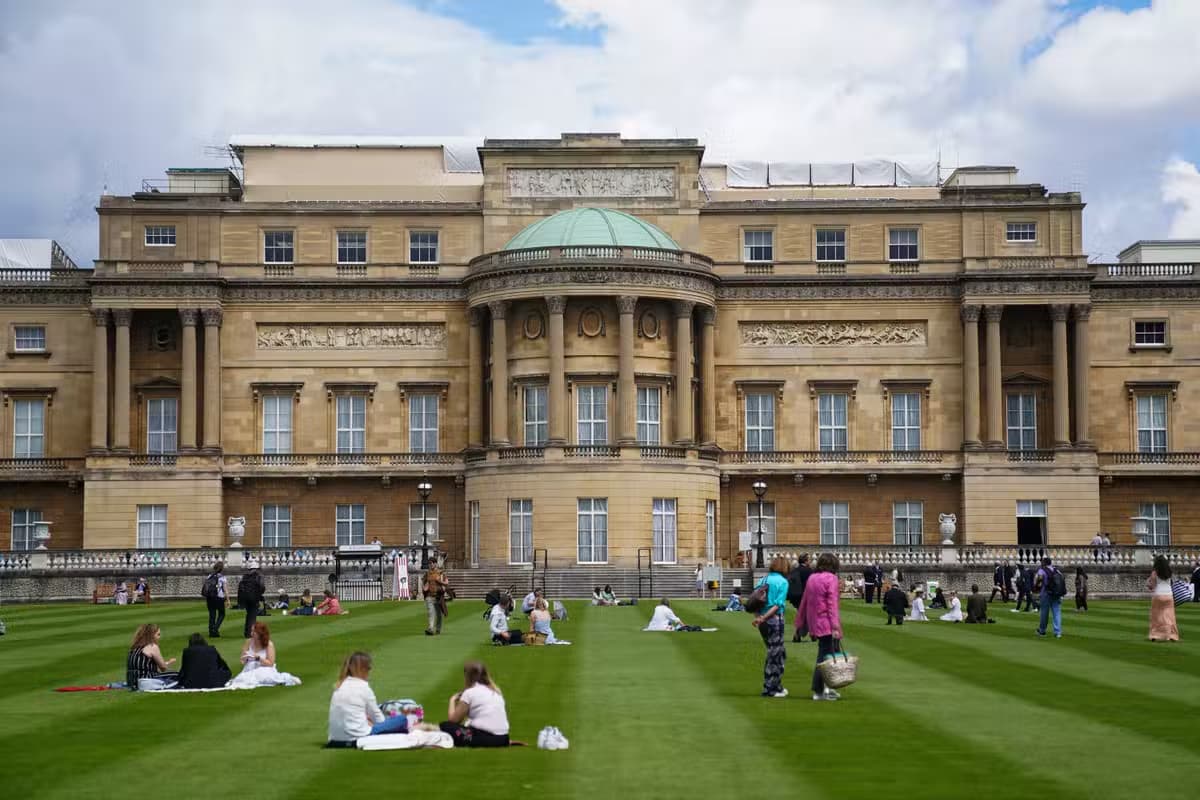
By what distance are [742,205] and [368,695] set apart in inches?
2404

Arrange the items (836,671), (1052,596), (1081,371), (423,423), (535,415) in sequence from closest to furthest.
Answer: (836,671), (1052,596), (535,415), (1081,371), (423,423)

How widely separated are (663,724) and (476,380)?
5592 cm

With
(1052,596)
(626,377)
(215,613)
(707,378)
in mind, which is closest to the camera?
(1052,596)

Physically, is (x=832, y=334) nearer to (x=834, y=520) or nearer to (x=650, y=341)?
(x=834, y=520)

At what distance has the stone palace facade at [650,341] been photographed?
76.9 m

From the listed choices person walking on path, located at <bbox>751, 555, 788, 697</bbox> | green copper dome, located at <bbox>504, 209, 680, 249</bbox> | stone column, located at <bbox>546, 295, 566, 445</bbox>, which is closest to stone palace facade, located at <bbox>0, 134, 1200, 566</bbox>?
green copper dome, located at <bbox>504, 209, 680, 249</bbox>

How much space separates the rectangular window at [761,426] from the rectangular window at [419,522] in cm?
1455

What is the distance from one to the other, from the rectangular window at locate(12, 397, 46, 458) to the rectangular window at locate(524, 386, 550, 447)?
23.1 meters

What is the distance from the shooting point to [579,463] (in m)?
71.8

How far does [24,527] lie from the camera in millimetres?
79250

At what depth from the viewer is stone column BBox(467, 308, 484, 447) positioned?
7719 centimetres

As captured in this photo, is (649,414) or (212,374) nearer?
(649,414)

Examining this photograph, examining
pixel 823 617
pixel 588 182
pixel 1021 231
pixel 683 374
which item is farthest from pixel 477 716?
pixel 1021 231

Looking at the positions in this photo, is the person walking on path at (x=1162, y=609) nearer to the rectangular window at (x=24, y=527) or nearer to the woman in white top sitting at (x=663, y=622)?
the woman in white top sitting at (x=663, y=622)
